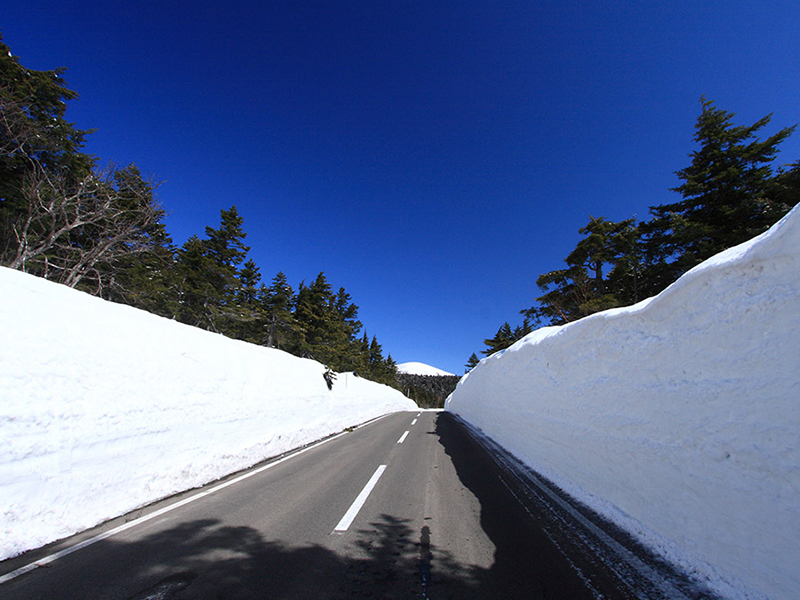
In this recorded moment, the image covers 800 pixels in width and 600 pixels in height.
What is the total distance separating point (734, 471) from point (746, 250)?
6.11ft

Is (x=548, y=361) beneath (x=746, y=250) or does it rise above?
beneath

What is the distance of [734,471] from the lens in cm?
221

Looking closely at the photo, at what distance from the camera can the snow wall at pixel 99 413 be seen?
287cm

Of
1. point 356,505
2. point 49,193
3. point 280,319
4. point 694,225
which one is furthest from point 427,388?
point 356,505

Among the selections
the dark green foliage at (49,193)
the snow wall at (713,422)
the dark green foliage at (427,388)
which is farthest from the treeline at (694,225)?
the dark green foliage at (427,388)

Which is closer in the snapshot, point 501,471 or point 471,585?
point 471,585

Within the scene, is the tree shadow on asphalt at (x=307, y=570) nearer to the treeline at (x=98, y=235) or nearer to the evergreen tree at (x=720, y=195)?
the treeline at (x=98, y=235)

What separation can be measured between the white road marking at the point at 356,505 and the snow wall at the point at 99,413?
2.77m

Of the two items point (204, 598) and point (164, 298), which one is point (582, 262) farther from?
point (164, 298)

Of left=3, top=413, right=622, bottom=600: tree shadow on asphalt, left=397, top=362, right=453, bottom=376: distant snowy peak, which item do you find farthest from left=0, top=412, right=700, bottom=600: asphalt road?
left=397, top=362, right=453, bottom=376: distant snowy peak

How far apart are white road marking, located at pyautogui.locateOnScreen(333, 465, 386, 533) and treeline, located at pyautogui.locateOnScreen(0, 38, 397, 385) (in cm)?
978

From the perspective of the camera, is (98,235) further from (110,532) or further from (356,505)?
(356,505)

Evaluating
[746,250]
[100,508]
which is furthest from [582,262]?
[100,508]

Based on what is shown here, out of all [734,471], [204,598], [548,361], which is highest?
[548,361]
